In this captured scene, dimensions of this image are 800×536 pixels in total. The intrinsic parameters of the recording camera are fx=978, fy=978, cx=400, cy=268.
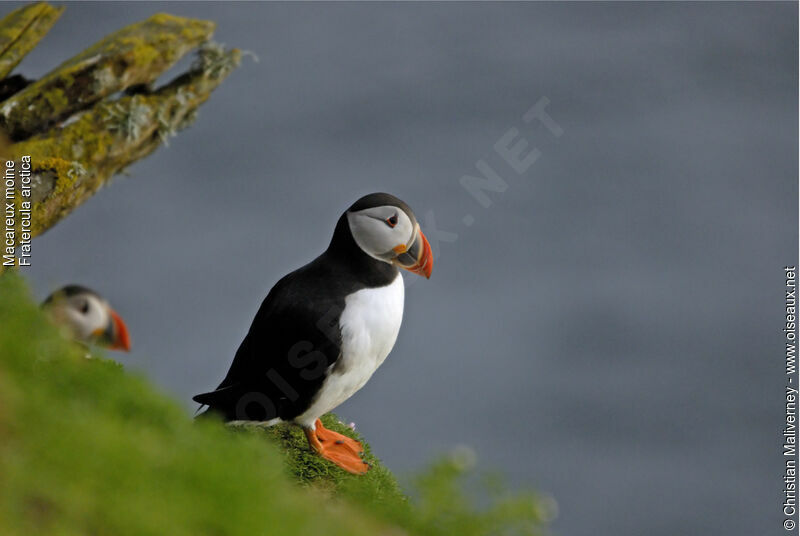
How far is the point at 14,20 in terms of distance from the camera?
6.75 metres

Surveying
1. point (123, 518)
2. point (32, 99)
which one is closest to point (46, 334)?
point (123, 518)

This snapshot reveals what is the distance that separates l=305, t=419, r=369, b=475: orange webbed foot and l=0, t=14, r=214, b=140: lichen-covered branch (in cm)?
266

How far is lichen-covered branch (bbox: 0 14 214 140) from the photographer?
6348mm

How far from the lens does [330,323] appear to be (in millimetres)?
5289

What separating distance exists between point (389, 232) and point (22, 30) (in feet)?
10.4

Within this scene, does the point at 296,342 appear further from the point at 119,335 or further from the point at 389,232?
the point at 119,335

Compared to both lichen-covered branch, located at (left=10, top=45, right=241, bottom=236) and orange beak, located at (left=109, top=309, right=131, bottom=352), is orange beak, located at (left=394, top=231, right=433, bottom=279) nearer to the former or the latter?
orange beak, located at (left=109, top=309, right=131, bottom=352)

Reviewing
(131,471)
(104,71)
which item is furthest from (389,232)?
(104,71)

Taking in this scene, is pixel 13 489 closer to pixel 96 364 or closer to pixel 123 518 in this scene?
pixel 123 518

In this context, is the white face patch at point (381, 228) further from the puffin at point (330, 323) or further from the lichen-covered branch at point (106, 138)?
the lichen-covered branch at point (106, 138)

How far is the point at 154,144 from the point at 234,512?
4168mm

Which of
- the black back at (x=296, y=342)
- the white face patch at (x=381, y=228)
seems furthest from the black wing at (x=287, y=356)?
the white face patch at (x=381, y=228)

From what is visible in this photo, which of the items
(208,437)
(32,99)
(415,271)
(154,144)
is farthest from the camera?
(154,144)

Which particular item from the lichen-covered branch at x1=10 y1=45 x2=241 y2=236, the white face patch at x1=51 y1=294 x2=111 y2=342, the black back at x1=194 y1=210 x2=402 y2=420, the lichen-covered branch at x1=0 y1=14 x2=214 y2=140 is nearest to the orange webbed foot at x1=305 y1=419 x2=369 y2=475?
the black back at x1=194 y1=210 x2=402 y2=420
